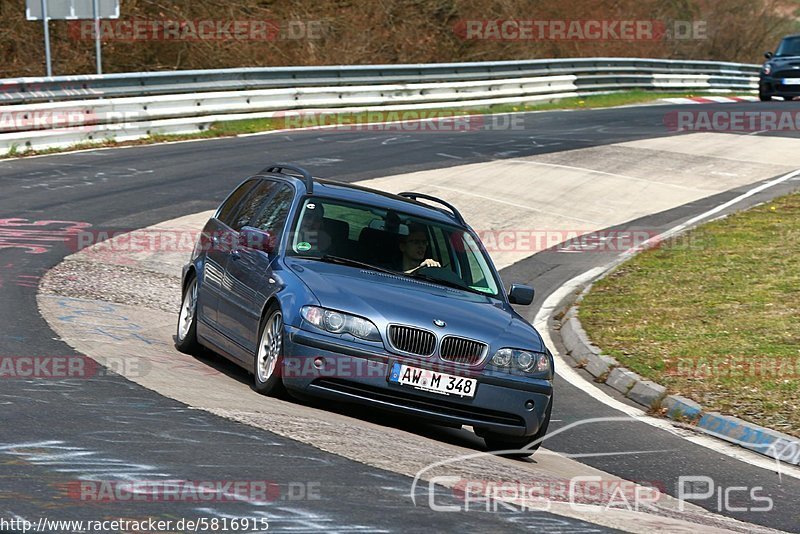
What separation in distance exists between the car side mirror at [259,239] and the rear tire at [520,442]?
83.8 inches

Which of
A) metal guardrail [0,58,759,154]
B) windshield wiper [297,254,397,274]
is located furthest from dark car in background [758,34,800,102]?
windshield wiper [297,254,397,274]

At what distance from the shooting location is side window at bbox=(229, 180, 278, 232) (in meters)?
10.3

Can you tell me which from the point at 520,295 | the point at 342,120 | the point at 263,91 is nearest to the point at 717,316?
the point at 520,295

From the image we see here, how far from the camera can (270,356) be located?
8508 millimetres

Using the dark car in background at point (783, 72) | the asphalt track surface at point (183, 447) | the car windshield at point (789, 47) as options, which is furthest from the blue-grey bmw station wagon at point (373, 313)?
the car windshield at point (789, 47)

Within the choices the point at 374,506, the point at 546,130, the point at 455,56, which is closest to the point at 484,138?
the point at 546,130

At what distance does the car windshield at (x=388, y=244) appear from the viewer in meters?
9.25

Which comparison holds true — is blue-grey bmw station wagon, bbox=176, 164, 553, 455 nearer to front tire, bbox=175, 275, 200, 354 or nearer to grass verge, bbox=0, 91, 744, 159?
front tire, bbox=175, 275, 200, 354

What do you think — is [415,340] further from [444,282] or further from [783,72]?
[783,72]

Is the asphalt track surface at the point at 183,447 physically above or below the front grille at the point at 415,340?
below

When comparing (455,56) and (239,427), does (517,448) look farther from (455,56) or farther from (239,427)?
A: (455,56)

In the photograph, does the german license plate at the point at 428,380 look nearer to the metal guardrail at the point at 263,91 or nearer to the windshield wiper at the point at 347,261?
the windshield wiper at the point at 347,261

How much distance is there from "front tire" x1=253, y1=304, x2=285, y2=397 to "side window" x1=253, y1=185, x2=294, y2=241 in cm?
100

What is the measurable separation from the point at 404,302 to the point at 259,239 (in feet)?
4.54
